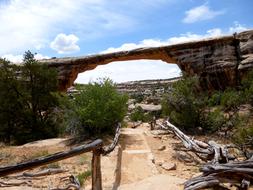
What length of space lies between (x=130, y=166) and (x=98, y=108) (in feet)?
13.6

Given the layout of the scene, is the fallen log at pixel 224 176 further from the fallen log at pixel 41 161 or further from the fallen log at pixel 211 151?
the fallen log at pixel 41 161

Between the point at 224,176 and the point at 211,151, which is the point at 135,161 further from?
the point at 224,176

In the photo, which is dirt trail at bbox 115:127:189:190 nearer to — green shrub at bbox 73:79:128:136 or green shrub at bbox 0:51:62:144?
green shrub at bbox 73:79:128:136

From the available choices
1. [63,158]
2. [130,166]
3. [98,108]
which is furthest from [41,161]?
[98,108]

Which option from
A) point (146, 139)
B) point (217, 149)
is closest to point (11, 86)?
point (146, 139)

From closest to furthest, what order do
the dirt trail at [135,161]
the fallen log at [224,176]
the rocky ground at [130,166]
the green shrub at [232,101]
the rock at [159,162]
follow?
the fallen log at [224,176] < the rocky ground at [130,166] < the dirt trail at [135,161] < the rock at [159,162] < the green shrub at [232,101]

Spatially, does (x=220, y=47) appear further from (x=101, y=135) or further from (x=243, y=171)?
(x=243, y=171)

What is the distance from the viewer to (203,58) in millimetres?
21469

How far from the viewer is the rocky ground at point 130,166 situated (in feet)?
22.3

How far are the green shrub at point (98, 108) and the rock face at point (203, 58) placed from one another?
897 centimetres

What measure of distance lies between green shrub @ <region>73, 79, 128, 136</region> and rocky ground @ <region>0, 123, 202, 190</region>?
923 mm

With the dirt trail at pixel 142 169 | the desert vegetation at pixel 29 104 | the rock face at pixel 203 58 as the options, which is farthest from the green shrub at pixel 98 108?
the rock face at pixel 203 58

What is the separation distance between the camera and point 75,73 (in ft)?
74.8

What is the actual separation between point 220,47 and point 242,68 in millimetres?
1958
